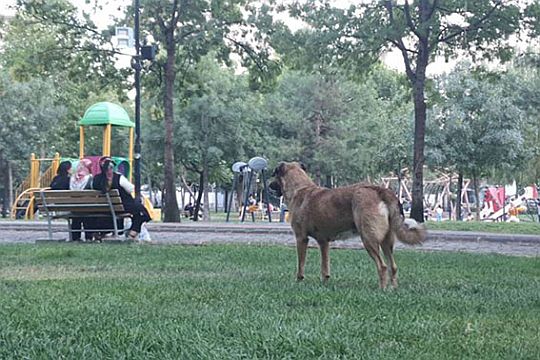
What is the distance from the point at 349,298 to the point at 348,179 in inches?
1699

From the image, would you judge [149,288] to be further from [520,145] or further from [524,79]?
[524,79]

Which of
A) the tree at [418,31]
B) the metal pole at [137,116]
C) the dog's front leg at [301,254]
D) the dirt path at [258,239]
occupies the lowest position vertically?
the dirt path at [258,239]

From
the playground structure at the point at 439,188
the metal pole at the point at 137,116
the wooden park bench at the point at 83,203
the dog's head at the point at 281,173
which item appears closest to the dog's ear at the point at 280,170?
the dog's head at the point at 281,173

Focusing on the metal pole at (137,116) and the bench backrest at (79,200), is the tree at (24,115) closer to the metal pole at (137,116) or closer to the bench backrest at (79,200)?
the metal pole at (137,116)

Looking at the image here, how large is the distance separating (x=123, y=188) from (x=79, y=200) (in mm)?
760

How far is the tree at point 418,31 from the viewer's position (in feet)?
64.7

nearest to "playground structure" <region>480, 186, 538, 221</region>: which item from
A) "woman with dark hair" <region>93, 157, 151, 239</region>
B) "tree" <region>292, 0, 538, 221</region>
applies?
"tree" <region>292, 0, 538, 221</region>

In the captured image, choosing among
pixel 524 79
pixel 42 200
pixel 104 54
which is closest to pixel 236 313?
pixel 42 200

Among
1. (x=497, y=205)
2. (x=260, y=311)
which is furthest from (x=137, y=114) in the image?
(x=497, y=205)

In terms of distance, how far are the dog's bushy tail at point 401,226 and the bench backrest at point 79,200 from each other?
660 centimetres

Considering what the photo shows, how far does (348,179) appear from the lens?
48719mm

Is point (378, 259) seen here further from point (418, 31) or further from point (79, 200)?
point (418, 31)

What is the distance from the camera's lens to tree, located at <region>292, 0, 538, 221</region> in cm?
1972

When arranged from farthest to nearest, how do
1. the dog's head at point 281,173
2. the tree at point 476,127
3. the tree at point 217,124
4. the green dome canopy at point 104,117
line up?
the tree at point 217,124, the tree at point 476,127, the green dome canopy at point 104,117, the dog's head at point 281,173
